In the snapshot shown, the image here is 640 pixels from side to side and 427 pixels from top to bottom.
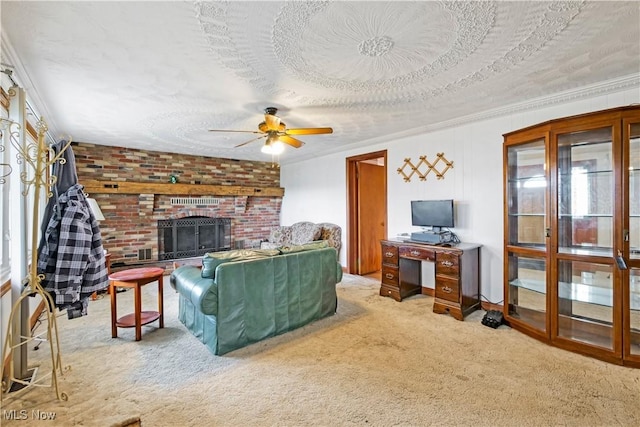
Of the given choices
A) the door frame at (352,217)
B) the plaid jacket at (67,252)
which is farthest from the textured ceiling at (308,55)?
the door frame at (352,217)

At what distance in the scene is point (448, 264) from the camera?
128 inches

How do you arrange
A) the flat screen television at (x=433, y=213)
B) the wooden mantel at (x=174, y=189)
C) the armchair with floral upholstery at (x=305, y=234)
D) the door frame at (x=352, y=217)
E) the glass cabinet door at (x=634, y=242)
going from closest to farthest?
the glass cabinet door at (x=634, y=242) → the flat screen television at (x=433, y=213) → the wooden mantel at (x=174, y=189) → the door frame at (x=352, y=217) → the armchair with floral upholstery at (x=305, y=234)

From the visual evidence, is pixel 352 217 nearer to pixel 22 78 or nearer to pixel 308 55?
pixel 308 55

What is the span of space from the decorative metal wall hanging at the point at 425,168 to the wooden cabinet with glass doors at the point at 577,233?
0.90 meters

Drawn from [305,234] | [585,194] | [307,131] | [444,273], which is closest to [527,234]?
[585,194]

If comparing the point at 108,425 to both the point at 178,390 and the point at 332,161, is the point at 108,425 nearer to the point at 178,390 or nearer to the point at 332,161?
the point at 178,390

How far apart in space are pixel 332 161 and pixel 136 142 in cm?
330

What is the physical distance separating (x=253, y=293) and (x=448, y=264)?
2.14m

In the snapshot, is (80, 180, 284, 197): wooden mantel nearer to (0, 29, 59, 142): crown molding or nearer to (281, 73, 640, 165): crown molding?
(0, 29, 59, 142): crown molding

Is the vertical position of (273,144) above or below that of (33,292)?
above

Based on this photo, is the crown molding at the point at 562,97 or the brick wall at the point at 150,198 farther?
the brick wall at the point at 150,198

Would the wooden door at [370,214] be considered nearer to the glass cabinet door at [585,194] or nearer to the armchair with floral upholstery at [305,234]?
the armchair with floral upholstery at [305,234]

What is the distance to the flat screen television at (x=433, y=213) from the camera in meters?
3.65

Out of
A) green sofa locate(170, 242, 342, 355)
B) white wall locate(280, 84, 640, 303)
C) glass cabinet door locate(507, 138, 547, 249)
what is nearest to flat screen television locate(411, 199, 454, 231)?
white wall locate(280, 84, 640, 303)
